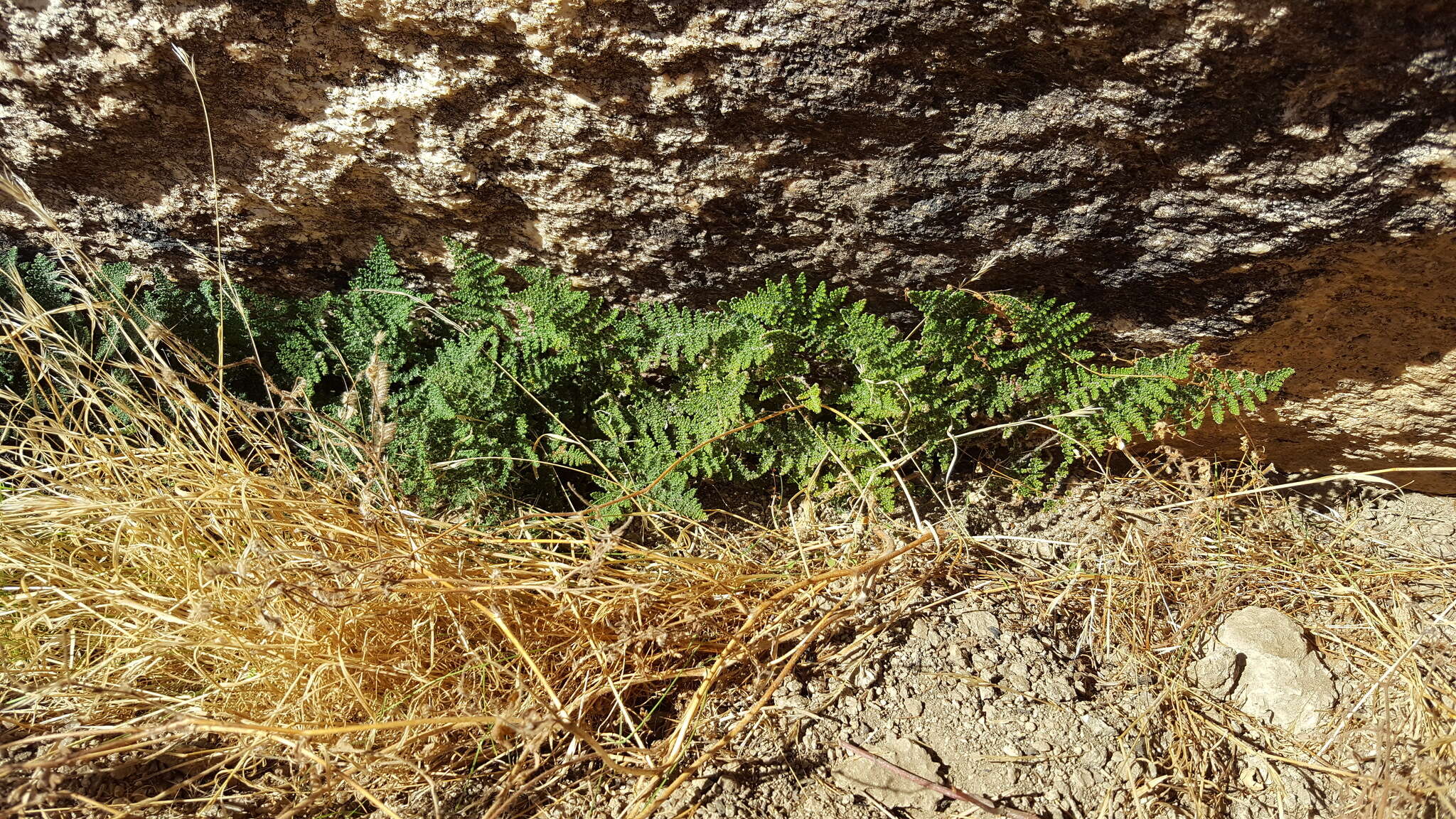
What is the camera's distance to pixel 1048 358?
271 centimetres

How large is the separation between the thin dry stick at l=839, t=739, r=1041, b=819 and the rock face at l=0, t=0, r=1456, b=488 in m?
1.37

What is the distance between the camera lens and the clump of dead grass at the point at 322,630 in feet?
6.97

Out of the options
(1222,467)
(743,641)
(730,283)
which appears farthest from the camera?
(1222,467)

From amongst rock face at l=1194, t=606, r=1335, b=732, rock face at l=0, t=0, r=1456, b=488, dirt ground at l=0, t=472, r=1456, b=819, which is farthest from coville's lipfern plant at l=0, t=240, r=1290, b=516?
rock face at l=1194, t=606, r=1335, b=732

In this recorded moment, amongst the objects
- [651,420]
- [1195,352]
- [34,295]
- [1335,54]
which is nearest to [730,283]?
[651,420]

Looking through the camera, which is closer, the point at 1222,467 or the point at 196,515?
the point at 196,515

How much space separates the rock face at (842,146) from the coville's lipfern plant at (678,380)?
16cm

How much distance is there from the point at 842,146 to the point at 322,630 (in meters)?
1.80

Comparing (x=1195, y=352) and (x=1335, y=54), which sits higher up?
(x=1335, y=54)

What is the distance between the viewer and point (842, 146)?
2.43 metres

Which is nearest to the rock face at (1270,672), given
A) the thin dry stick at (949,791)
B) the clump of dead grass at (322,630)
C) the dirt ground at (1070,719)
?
the dirt ground at (1070,719)

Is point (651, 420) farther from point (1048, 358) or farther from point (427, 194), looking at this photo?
point (1048, 358)

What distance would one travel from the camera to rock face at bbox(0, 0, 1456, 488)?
2.05 meters

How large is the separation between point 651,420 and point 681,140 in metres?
0.84
